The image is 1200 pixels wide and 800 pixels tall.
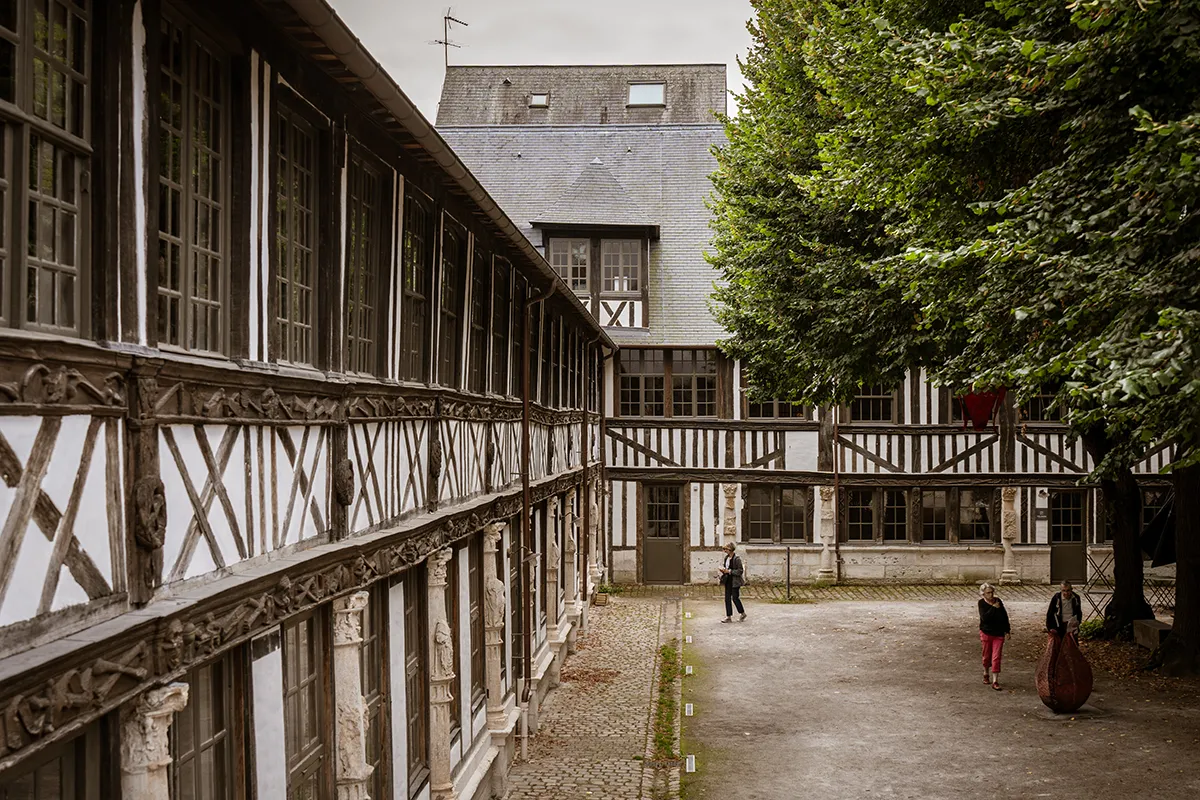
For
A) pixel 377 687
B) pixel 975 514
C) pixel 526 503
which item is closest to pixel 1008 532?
pixel 975 514

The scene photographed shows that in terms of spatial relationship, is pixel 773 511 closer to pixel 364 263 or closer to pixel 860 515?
pixel 860 515

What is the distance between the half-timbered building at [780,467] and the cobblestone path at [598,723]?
481 centimetres

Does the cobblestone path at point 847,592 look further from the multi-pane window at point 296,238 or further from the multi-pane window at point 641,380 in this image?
the multi-pane window at point 296,238

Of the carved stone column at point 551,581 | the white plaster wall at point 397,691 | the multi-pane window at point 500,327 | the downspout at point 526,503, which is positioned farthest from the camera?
the carved stone column at point 551,581

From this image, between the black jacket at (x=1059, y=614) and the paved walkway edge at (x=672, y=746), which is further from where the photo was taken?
the black jacket at (x=1059, y=614)

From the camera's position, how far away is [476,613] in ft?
38.3

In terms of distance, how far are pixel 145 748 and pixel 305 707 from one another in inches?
92.5

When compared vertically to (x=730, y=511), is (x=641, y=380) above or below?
above

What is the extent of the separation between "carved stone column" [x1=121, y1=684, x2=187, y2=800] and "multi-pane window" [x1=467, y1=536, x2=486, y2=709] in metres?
6.91

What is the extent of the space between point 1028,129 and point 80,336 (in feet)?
26.4

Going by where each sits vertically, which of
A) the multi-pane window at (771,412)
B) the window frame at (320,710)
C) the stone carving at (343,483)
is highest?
the multi-pane window at (771,412)

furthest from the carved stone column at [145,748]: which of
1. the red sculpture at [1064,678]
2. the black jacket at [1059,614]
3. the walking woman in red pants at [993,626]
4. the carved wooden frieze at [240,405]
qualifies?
the black jacket at [1059,614]

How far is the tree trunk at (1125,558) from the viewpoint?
1883 centimetres

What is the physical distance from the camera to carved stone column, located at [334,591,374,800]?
21.1ft
